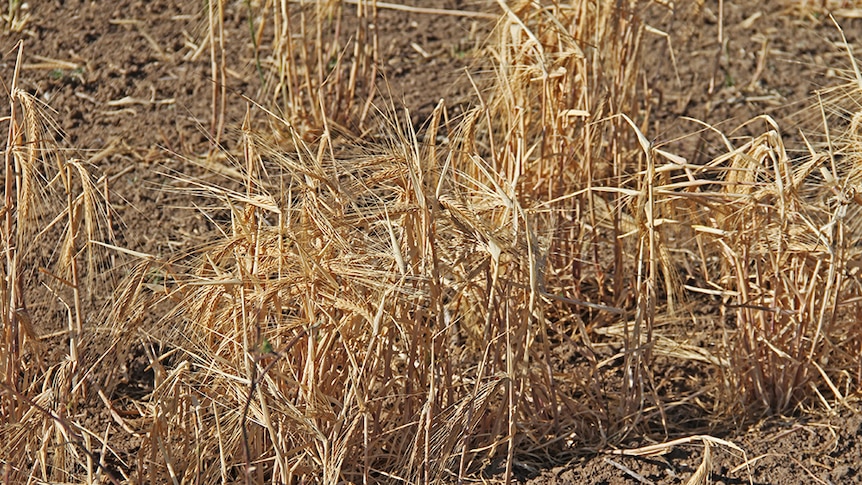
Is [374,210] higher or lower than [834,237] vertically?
higher

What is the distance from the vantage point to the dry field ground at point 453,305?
157cm

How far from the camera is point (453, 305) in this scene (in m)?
1.94

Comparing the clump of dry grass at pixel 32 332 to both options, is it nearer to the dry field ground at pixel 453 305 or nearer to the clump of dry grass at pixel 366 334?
the dry field ground at pixel 453 305

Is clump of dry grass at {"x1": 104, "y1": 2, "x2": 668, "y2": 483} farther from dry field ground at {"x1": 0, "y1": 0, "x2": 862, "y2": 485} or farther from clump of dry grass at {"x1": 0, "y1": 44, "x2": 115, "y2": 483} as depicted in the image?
clump of dry grass at {"x1": 0, "y1": 44, "x2": 115, "y2": 483}

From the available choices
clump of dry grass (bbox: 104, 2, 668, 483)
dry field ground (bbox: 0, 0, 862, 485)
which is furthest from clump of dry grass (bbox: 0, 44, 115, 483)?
clump of dry grass (bbox: 104, 2, 668, 483)

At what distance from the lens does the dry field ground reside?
1571 millimetres

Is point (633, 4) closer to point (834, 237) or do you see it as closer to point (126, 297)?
point (834, 237)

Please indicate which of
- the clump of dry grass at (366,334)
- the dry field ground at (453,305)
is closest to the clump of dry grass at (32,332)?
the dry field ground at (453,305)

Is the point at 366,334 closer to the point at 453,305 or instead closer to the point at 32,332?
the point at 453,305

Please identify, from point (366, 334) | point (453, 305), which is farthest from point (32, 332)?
point (453, 305)

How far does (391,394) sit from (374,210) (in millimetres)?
302

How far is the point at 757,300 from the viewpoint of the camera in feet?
6.47

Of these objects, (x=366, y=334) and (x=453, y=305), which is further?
(x=453, y=305)

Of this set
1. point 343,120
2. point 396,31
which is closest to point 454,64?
point 396,31
